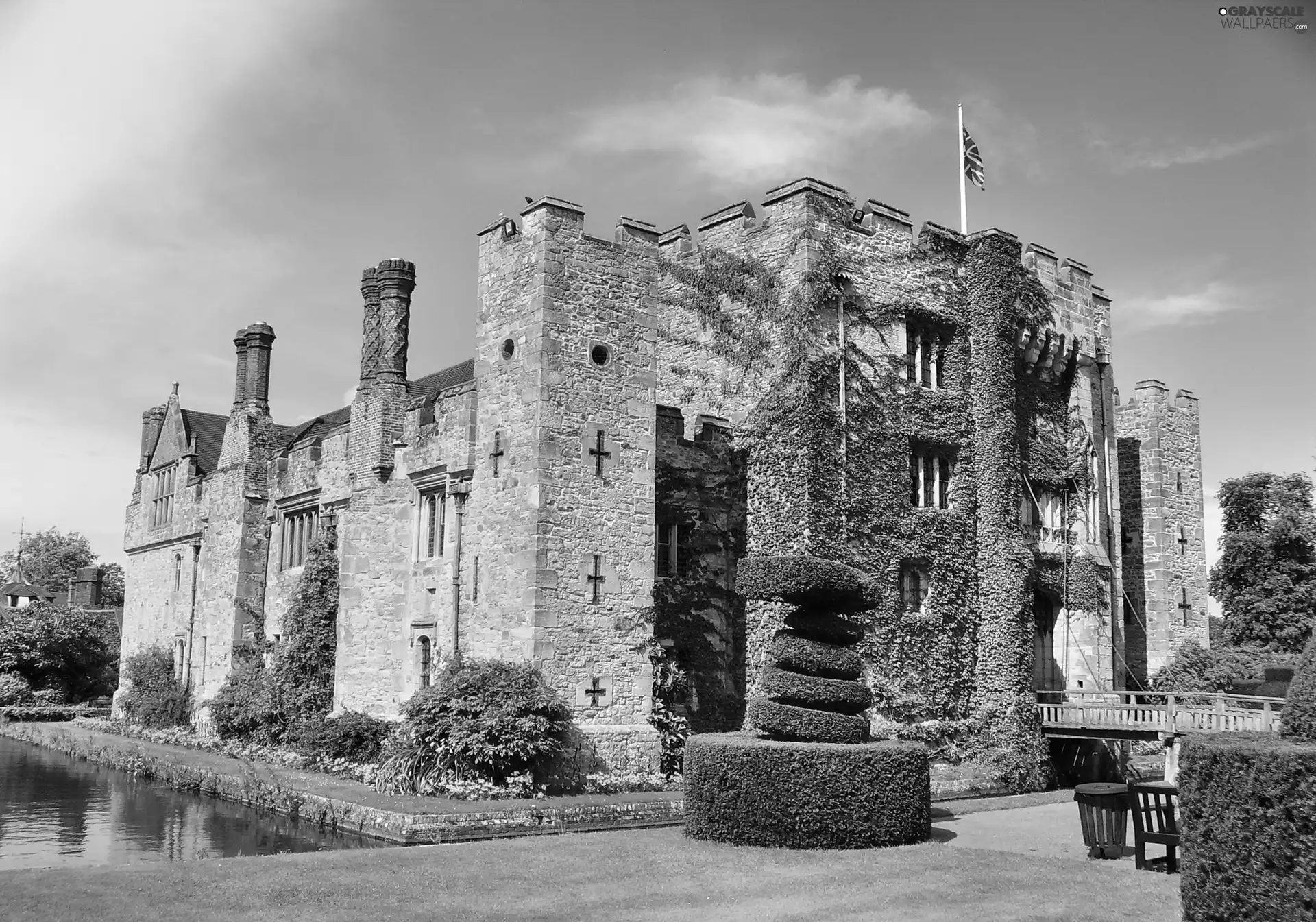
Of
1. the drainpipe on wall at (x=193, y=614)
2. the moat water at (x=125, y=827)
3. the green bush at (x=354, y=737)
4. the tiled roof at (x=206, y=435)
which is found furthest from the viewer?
the tiled roof at (x=206, y=435)

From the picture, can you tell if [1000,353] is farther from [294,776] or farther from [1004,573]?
[294,776]

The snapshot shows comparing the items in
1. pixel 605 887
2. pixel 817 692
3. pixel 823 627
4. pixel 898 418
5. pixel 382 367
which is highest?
pixel 382 367

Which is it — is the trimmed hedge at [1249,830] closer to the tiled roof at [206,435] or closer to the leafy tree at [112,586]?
the tiled roof at [206,435]

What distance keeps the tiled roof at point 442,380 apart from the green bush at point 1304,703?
20.2 meters

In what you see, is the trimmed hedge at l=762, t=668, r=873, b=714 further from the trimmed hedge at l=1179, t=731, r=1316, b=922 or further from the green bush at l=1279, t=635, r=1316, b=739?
the green bush at l=1279, t=635, r=1316, b=739

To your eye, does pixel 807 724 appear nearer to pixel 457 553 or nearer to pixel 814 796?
pixel 814 796

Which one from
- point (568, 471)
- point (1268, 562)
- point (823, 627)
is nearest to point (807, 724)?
point (823, 627)

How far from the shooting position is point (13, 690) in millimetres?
40156

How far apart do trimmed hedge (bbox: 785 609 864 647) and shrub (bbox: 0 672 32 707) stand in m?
34.4

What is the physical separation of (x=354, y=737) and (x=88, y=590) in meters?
51.9

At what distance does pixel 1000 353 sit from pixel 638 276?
8.65m

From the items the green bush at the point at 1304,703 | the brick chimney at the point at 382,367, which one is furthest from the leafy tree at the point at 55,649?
the green bush at the point at 1304,703

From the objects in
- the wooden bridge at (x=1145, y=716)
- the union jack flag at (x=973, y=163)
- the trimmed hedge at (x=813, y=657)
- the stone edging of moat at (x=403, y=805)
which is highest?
the union jack flag at (x=973, y=163)

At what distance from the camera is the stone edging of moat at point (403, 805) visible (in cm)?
1575
